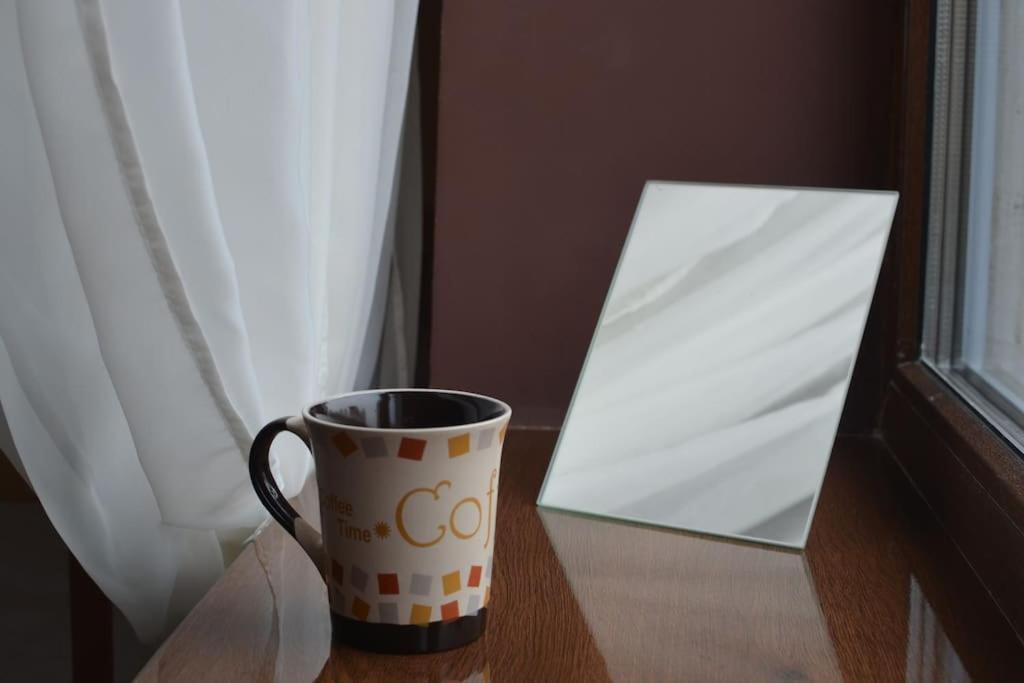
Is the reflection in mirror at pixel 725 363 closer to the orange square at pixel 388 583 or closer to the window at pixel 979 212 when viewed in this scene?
the window at pixel 979 212

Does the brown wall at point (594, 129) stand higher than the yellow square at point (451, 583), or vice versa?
the brown wall at point (594, 129)

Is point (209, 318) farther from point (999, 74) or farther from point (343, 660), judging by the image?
point (999, 74)

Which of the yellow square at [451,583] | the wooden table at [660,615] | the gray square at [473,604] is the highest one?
the yellow square at [451,583]

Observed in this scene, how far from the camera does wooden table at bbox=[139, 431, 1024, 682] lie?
0.46 meters

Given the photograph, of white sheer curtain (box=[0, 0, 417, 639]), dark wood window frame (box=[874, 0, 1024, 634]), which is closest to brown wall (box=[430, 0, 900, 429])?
dark wood window frame (box=[874, 0, 1024, 634])

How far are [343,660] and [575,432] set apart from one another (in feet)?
0.99

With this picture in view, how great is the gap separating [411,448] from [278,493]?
10cm

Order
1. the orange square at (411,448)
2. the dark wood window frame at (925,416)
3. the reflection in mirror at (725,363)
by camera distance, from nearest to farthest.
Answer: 1. the orange square at (411,448)
2. the dark wood window frame at (925,416)
3. the reflection in mirror at (725,363)

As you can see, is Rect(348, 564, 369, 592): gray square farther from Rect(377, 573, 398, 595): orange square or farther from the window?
the window

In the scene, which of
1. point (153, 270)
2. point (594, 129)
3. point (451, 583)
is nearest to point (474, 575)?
point (451, 583)

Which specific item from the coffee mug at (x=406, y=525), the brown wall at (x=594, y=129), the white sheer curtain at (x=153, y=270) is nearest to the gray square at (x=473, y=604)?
the coffee mug at (x=406, y=525)

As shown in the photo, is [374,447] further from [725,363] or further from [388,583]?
[725,363]

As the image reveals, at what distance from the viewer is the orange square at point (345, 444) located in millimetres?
437

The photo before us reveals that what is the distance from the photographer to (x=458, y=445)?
1.44 ft
